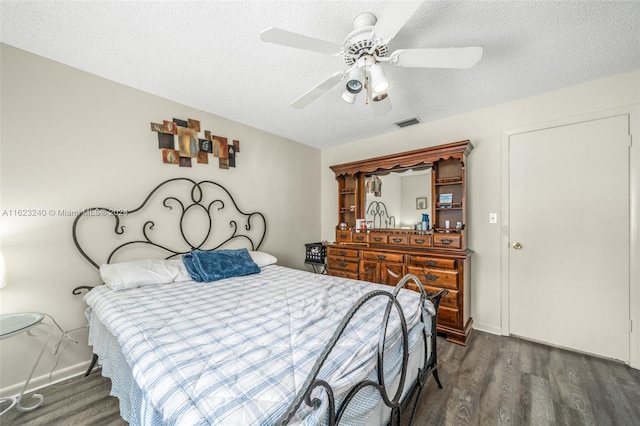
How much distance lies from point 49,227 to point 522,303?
14.0 ft

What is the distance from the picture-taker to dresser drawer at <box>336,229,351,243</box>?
11.5 feet

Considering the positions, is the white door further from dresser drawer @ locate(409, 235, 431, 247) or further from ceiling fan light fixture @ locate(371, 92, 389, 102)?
ceiling fan light fixture @ locate(371, 92, 389, 102)

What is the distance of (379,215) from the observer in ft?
11.2

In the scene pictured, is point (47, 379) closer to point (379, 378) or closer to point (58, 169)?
point (58, 169)

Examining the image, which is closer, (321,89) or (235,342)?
(235,342)

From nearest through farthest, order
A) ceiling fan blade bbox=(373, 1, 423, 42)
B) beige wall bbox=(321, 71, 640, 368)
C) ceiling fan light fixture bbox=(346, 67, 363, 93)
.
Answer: ceiling fan blade bbox=(373, 1, 423, 42) → ceiling fan light fixture bbox=(346, 67, 363, 93) → beige wall bbox=(321, 71, 640, 368)

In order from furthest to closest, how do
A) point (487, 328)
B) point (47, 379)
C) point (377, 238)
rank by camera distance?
point (377, 238), point (487, 328), point (47, 379)

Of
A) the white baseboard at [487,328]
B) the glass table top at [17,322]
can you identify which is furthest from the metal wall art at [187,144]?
the white baseboard at [487,328]

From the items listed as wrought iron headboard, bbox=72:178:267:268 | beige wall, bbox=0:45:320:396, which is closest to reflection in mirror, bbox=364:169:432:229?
wrought iron headboard, bbox=72:178:267:268

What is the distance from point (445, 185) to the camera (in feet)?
9.73

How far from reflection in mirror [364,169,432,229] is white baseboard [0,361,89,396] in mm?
3205

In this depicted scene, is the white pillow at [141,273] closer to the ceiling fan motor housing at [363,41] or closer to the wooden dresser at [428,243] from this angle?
the wooden dresser at [428,243]

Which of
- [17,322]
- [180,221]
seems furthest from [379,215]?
[17,322]

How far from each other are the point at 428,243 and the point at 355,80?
1991 mm
